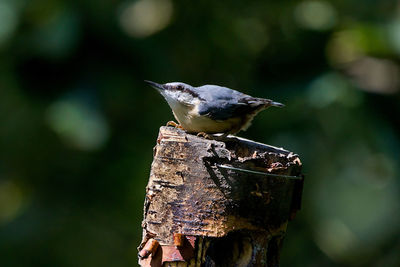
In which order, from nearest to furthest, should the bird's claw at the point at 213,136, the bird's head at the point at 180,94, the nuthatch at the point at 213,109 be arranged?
1. the bird's claw at the point at 213,136
2. the nuthatch at the point at 213,109
3. the bird's head at the point at 180,94

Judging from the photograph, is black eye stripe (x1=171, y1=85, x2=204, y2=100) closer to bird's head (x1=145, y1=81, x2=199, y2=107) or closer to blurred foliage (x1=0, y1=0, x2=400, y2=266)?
bird's head (x1=145, y1=81, x2=199, y2=107)

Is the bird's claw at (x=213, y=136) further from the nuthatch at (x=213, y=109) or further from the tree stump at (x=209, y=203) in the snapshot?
the tree stump at (x=209, y=203)

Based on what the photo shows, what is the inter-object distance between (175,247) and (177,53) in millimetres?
3481

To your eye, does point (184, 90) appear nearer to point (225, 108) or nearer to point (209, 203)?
point (225, 108)

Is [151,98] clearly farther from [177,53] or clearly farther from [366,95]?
[366,95]

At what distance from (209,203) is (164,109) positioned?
3384 mm

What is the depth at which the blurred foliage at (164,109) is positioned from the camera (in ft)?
16.0

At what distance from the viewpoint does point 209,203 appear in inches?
99.4

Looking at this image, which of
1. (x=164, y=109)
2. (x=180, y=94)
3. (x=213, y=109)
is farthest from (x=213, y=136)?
(x=164, y=109)

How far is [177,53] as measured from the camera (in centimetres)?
580

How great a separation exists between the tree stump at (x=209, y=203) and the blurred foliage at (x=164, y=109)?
2159mm

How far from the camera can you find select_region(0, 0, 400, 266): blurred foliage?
4.88 m

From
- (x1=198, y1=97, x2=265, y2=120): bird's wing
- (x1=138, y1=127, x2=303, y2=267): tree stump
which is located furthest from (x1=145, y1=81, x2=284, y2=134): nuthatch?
(x1=138, y1=127, x2=303, y2=267): tree stump

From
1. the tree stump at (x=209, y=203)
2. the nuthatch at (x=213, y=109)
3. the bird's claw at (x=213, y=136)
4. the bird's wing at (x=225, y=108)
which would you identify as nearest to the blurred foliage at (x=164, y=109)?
the nuthatch at (x=213, y=109)
